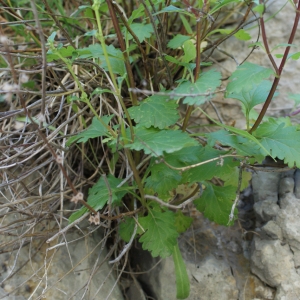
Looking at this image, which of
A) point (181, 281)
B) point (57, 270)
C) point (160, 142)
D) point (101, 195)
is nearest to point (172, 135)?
point (160, 142)

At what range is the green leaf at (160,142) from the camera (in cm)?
75

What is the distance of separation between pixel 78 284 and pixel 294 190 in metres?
0.78

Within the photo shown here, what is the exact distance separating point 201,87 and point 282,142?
0.87ft

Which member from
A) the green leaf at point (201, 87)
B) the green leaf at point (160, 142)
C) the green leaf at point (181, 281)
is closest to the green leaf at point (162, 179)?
the green leaf at point (160, 142)

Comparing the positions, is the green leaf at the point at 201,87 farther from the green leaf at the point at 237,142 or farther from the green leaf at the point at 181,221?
the green leaf at the point at 181,221

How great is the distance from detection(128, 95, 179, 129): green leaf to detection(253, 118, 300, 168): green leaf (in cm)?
25

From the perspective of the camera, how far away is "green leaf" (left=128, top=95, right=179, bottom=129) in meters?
0.88

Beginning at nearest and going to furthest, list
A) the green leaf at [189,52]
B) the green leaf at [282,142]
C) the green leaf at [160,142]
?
the green leaf at [160,142] < the green leaf at [282,142] < the green leaf at [189,52]

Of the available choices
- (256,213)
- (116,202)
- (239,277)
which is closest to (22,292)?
(116,202)

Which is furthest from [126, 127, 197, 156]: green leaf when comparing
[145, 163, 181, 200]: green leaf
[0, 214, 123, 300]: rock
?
[0, 214, 123, 300]: rock

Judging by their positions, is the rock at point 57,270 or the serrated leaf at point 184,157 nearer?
the serrated leaf at point 184,157

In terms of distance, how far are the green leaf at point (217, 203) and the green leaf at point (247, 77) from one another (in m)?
0.34

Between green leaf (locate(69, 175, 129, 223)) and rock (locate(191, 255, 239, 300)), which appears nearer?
green leaf (locate(69, 175, 129, 223))

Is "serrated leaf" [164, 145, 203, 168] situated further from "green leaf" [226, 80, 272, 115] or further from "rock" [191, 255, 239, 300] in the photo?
"rock" [191, 255, 239, 300]
